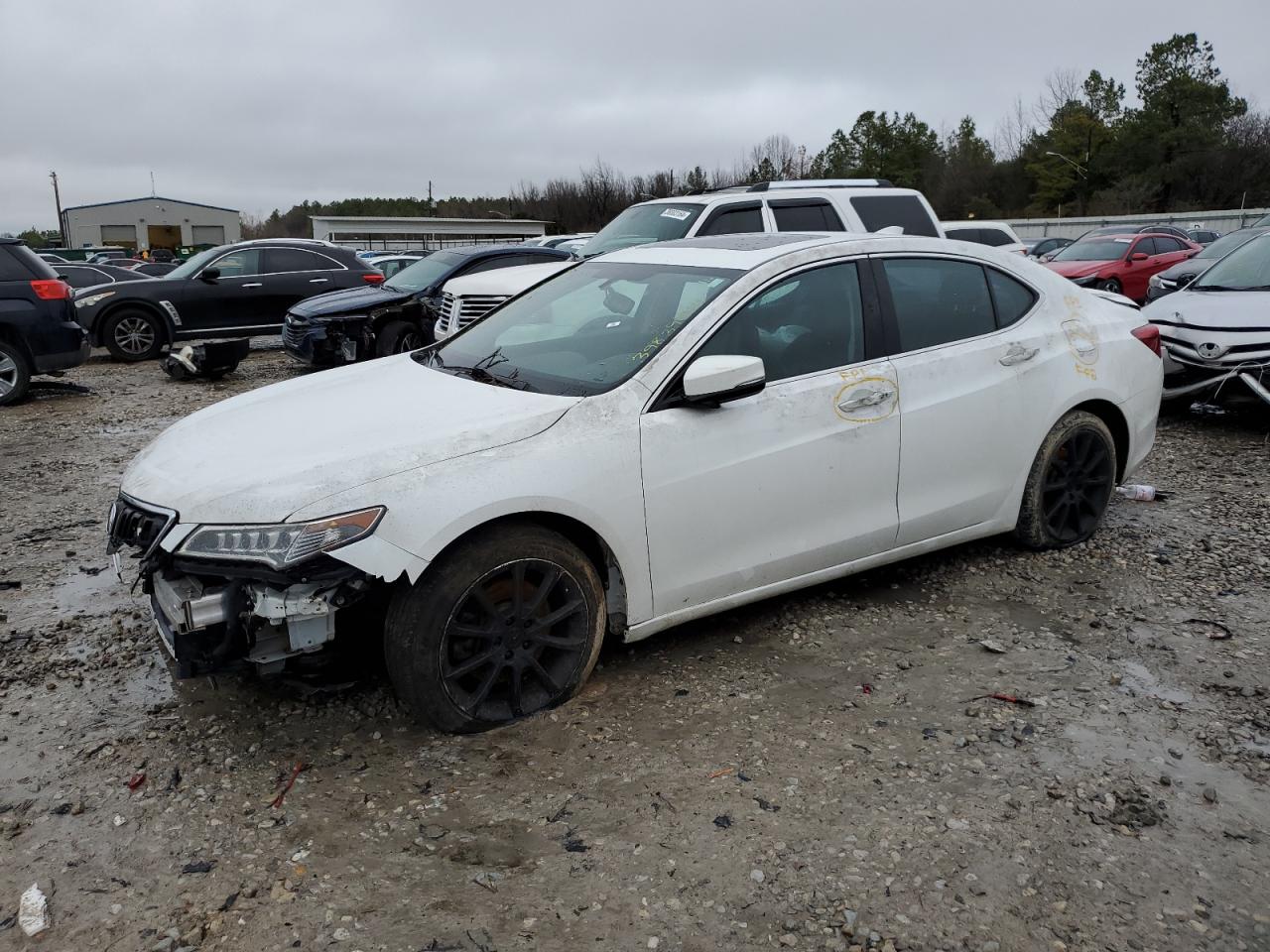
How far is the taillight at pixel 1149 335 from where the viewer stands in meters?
5.17

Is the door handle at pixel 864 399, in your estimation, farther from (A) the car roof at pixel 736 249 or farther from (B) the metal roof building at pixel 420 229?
(B) the metal roof building at pixel 420 229

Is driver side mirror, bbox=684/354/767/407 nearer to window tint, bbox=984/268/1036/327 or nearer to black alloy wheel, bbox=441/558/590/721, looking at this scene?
black alloy wheel, bbox=441/558/590/721

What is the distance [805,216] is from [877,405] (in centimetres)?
579

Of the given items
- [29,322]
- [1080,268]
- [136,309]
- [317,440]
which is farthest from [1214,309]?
[136,309]

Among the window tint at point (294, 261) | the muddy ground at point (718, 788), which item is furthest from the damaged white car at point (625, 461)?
the window tint at point (294, 261)

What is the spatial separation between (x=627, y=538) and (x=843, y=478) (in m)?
1.05

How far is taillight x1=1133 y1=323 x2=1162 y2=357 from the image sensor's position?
5.17m

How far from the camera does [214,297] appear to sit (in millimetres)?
13781

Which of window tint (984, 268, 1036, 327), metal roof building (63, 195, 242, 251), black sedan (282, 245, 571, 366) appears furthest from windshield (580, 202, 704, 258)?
metal roof building (63, 195, 242, 251)

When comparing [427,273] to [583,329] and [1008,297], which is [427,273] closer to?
[583,329]

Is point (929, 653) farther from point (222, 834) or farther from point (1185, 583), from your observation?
point (222, 834)

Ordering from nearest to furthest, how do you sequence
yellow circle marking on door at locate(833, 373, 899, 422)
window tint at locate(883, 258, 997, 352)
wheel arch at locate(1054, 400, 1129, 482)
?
yellow circle marking on door at locate(833, 373, 899, 422)
window tint at locate(883, 258, 997, 352)
wheel arch at locate(1054, 400, 1129, 482)

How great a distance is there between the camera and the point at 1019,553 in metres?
5.11

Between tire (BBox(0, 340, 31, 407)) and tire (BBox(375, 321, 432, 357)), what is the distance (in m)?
3.66
